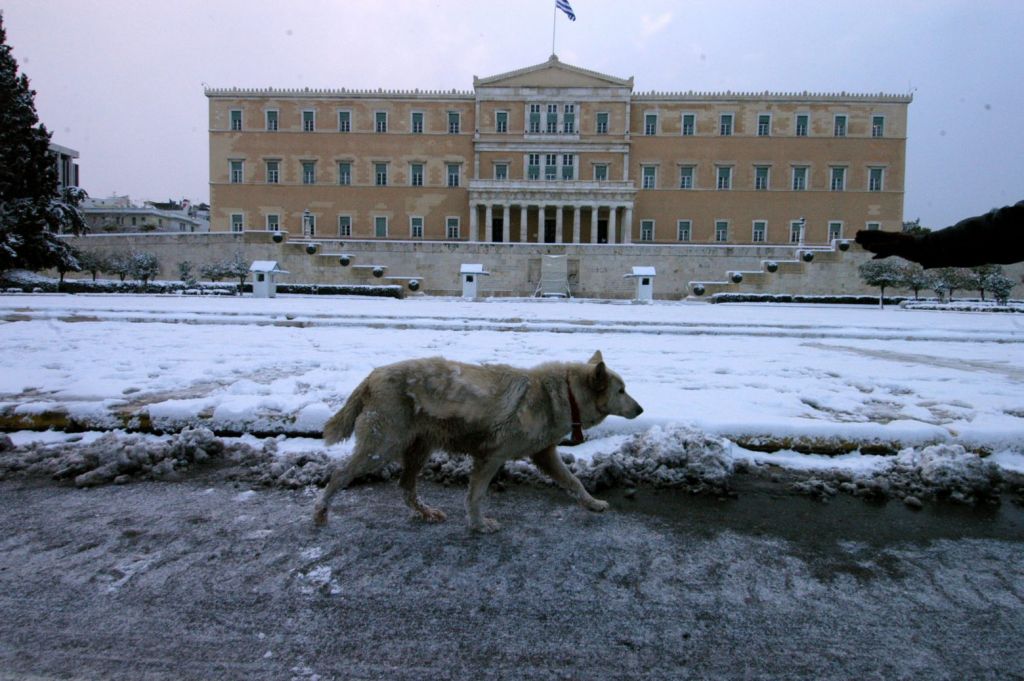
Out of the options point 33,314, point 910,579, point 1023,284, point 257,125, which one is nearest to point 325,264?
point 33,314

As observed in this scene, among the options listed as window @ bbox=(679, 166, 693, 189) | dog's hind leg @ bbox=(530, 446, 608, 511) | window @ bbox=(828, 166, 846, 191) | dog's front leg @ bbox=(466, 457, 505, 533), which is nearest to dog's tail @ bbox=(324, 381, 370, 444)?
dog's front leg @ bbox=(466, 457, 505, 533)

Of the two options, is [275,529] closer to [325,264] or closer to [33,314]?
[33,314]

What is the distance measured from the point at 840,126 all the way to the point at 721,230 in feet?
38.4

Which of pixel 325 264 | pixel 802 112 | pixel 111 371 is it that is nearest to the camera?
pixel 111 371

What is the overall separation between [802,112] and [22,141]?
4917 centimetres

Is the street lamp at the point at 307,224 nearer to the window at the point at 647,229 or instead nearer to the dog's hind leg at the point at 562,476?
the window at the point at 647,229

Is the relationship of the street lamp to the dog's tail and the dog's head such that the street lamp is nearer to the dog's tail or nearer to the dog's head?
the dog's tail

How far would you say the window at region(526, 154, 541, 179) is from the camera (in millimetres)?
49812

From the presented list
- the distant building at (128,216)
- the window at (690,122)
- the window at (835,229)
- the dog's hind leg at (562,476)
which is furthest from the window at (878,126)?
the distant building at (128,216)

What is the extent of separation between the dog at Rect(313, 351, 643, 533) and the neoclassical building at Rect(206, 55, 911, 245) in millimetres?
45101

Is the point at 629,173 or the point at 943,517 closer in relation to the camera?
the point at 943,517

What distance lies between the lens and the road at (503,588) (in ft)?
6.67

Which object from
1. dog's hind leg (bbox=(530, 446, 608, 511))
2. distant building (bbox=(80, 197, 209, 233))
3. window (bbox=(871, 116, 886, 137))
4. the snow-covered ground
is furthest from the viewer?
distant building (bbox=(80, 197, 209, 233))

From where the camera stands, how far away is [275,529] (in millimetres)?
3053
